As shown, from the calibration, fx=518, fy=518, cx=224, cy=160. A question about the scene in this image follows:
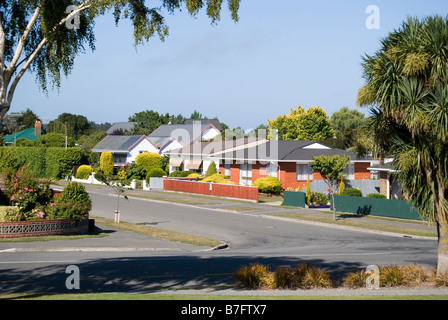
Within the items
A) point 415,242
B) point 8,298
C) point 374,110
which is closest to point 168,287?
point 8,298

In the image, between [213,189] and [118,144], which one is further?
[118,144]

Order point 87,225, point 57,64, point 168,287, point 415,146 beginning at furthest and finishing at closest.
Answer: point 87,225 < point 415,146 < point 168,287 < point 57,64

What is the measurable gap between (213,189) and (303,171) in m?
9.11

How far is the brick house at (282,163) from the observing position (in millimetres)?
50625

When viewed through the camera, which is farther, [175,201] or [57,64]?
[175,201]

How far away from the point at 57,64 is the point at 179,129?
271ft

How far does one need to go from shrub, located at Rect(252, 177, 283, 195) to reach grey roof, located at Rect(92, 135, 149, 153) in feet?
116

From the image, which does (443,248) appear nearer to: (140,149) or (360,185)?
(360,185)

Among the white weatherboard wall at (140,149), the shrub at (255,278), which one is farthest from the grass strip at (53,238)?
the white weatherboard wall at (140,149)

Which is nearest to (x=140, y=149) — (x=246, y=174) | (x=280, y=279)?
(x=246, y=174)

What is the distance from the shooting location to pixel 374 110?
1566 cm

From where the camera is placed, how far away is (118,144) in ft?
277

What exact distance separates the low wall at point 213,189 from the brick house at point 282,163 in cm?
441

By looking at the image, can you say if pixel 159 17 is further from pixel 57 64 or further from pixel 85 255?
pixel 85 255
